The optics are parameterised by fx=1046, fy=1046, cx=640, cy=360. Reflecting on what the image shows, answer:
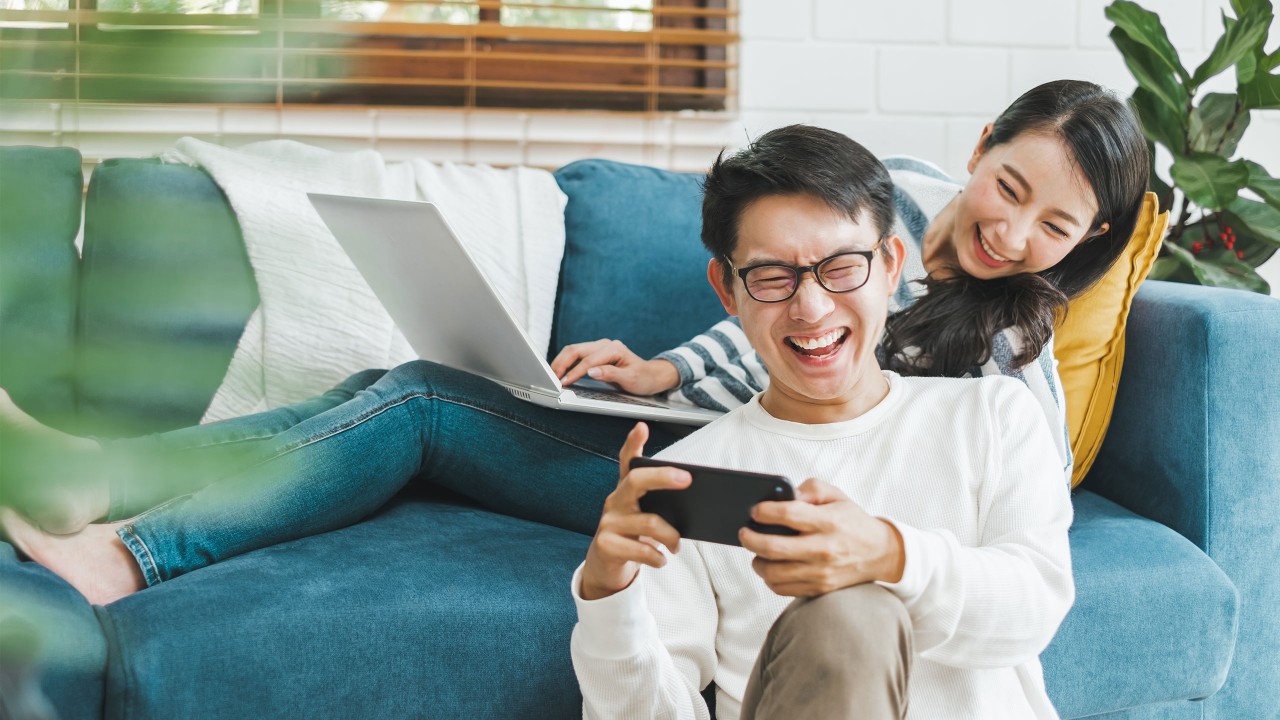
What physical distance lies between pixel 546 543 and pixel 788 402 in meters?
0.40

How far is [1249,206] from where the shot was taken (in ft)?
6.66

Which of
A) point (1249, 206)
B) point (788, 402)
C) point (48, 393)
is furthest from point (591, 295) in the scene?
point (48, 393)

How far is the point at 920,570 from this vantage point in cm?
83

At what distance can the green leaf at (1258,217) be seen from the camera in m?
2.00

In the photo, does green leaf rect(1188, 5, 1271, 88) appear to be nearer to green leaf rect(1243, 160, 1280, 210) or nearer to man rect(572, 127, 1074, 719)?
green leaf rect(1243, 160, 1280, 210)

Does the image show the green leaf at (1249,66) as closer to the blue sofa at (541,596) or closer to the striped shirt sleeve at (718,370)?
the blue sofa at (541,596)

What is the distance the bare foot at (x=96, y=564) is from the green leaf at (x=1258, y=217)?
194 cm

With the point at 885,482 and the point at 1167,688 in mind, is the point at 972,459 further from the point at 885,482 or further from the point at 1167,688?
the point at 1167,688

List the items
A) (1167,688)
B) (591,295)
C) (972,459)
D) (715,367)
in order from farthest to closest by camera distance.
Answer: (591,295), (715,367), (1167,688), (972,459)

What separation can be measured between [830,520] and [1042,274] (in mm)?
808

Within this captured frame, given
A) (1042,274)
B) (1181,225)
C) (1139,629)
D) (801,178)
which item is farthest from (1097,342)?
(1181,225)

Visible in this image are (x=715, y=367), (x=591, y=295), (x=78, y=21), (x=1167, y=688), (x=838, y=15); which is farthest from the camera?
(x=838, y=15)

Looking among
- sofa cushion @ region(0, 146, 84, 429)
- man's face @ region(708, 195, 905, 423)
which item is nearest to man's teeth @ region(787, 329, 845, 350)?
man's face @ region(708, 195, 905, 423)

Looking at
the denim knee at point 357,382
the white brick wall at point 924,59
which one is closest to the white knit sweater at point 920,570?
the denim knee at point 357,382
